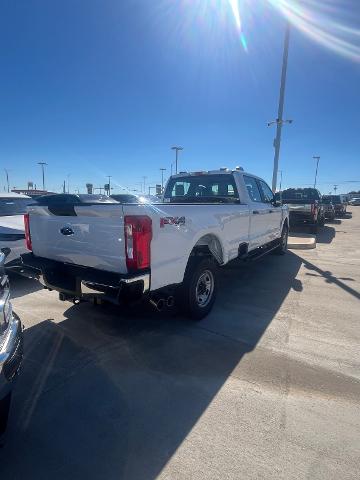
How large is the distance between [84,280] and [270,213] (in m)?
4.91

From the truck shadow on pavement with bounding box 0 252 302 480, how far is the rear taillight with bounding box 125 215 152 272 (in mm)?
1084

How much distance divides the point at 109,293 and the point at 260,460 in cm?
182

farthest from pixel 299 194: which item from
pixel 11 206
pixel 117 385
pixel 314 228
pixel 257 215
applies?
pixel 117 385

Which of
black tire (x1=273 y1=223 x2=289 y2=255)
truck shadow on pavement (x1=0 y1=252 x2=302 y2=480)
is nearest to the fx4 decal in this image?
truck shadow on pavement (x1=0 y1=252 x2=302 y2=480)

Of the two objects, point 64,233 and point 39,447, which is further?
point 64,233

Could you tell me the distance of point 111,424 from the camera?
2.31 meters

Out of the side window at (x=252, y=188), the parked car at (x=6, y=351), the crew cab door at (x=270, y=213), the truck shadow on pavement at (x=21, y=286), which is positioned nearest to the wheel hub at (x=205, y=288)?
the side window at (x=252, y=188)

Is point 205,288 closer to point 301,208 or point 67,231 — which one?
point 67,231

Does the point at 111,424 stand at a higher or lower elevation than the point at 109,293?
lower

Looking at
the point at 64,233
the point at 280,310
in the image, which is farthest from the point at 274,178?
the point at 64,233

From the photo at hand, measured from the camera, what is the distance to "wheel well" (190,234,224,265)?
158 inches

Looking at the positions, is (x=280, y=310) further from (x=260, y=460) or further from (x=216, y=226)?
(x=260, y=460)

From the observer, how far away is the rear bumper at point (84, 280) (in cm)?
287

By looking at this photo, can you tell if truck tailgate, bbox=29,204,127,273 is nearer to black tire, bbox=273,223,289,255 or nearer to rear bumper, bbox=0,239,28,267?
rear bumper, bbox=0,239,28,267
